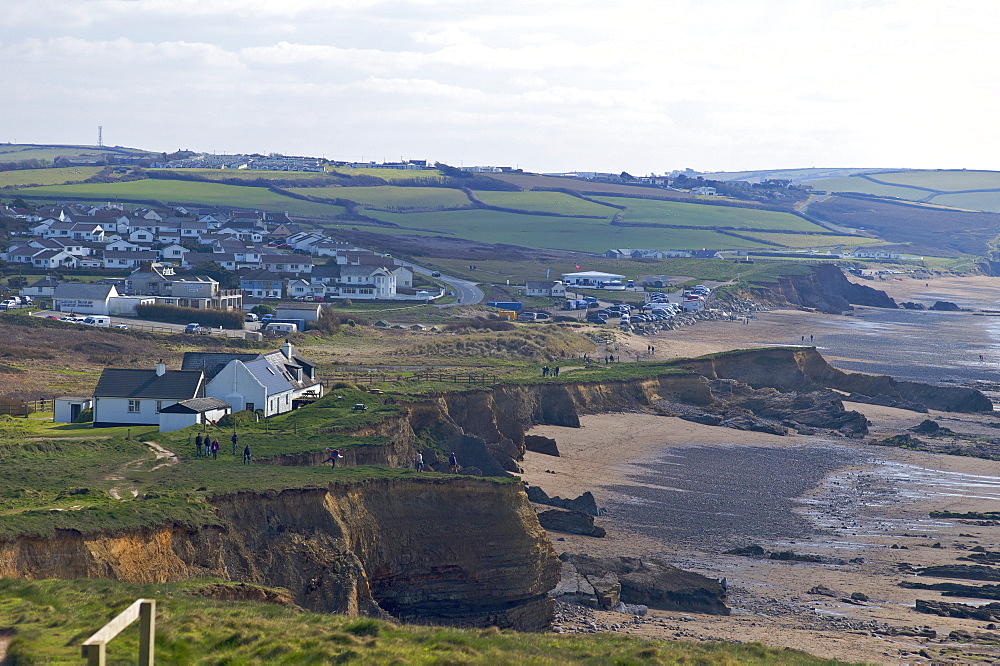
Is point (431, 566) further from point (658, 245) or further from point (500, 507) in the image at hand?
point (658, 245)

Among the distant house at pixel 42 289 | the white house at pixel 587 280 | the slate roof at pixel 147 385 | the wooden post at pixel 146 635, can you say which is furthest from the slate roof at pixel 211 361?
the white house at pixel 587 280

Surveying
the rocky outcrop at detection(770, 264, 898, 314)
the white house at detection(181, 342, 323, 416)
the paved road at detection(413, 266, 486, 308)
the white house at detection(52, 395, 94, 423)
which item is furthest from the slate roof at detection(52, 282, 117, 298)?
the rocky outcrop at detection(770, 264, 898, 314)

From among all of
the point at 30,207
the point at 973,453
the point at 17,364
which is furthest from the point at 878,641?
the point at 30,207

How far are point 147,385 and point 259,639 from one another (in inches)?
936

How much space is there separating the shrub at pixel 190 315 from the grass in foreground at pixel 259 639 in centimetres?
6092

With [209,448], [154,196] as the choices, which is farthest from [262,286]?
A: [154,196]

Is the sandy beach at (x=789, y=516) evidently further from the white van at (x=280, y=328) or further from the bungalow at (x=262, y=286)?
the bungalow at (x=262, y=286)

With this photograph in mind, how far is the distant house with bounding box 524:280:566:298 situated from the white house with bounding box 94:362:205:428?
8046 cm

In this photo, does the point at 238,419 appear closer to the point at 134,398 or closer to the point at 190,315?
the point at 134,398

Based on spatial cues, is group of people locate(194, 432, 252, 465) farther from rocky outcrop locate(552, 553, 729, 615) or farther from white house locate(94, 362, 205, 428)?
rocky outcrop locate(552, 553, 729, 615)

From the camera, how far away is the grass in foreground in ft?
53.4

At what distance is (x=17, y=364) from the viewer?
57.7 meters

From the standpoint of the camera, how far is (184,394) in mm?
38781

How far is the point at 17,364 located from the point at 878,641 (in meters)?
46.1
